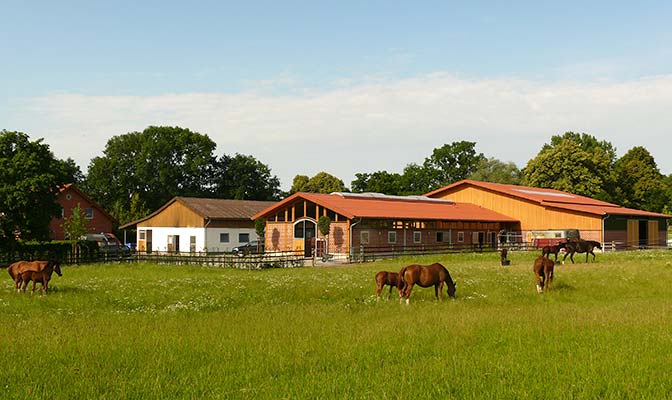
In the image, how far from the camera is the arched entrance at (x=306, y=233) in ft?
180

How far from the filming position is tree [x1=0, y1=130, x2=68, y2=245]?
141ft

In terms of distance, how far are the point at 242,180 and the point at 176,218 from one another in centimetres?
4612

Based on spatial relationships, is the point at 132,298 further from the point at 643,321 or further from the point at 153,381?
the point at 643,321

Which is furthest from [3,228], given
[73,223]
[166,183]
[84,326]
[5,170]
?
[166,183]

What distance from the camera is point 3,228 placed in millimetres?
43688

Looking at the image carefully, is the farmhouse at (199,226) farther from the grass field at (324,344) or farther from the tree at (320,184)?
the tree at (320,184)

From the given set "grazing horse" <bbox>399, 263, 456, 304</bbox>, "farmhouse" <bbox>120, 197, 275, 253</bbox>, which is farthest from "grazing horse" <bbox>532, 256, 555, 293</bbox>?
"farmhouse" <bbox>120, 197, 275, 253</bbox>

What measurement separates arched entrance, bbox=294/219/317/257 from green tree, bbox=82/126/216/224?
49.6m

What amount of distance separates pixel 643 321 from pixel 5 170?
41.2 metres

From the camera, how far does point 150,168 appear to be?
102 meters

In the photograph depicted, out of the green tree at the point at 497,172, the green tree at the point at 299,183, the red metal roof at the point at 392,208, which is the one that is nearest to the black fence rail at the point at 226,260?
the red metal roof at the point at 392,208

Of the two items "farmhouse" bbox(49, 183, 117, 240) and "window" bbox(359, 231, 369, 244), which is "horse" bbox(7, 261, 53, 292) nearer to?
"window" bbox(359, 231, 369, 244)

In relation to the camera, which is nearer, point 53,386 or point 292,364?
point 53,386

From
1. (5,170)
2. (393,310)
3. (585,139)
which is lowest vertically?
(393,310)
